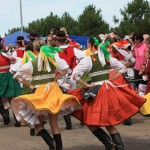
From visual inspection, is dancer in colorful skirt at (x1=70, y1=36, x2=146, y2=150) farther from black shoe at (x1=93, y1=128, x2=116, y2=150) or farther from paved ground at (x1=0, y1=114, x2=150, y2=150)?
paved ground at (x1=0, y1=114, x2=150, y2=150)

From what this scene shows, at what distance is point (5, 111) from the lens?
8.83 meters

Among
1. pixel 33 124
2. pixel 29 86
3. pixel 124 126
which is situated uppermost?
pixel 29 86

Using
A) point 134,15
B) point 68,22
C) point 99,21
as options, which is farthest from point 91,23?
point 68,22

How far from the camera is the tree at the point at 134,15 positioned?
42250mm

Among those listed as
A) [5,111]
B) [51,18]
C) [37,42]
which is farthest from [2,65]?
[51,18]

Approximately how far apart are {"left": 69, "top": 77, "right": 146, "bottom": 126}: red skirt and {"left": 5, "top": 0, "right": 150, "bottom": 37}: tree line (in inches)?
1401

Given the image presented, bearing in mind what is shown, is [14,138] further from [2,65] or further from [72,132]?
[2,65]

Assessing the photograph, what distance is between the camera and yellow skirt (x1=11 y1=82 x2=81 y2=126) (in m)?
5.45

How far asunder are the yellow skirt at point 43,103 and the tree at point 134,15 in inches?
1449

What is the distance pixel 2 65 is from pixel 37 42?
1.59m

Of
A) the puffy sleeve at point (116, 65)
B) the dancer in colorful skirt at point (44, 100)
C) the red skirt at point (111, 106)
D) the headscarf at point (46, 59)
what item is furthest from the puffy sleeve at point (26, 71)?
the puffy sleeve at point (116, 65)

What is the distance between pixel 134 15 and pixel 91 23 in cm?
671

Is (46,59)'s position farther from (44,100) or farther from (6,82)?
(6,82)

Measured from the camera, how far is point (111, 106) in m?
5.48
